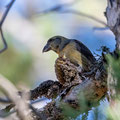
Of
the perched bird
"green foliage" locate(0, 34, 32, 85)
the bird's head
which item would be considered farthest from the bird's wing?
"green foliage" locate(0, 34, 32, 85)

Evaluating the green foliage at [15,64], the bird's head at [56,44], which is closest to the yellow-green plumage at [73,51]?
the bird's head at [56,44]

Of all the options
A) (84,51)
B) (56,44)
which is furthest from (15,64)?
(84,51)

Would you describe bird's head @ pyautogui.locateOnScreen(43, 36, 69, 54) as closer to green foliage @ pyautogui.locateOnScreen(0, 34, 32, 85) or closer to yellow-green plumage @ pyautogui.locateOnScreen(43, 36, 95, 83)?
yellow-green plumage @ pyautogui.locateOnScreen(43, 36, 95, 83)

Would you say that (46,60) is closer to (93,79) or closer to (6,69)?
(6,69)

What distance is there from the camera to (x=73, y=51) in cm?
408

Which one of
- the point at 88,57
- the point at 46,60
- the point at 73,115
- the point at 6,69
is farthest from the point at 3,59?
the point at 73,115

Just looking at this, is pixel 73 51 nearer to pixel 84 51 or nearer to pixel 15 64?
pixel 84 51

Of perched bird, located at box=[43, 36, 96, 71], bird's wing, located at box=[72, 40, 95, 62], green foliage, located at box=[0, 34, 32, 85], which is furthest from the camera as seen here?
green foliage, located at box=[0, 34, 32, 85]

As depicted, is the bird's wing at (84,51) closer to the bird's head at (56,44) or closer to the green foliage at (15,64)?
the bird's head at (56,44)

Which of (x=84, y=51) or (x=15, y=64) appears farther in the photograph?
(x=15, y=64)

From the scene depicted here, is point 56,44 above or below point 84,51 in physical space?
above

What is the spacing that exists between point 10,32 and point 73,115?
5094 mm

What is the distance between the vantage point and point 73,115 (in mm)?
1653

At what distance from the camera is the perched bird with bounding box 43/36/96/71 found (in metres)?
3.76
